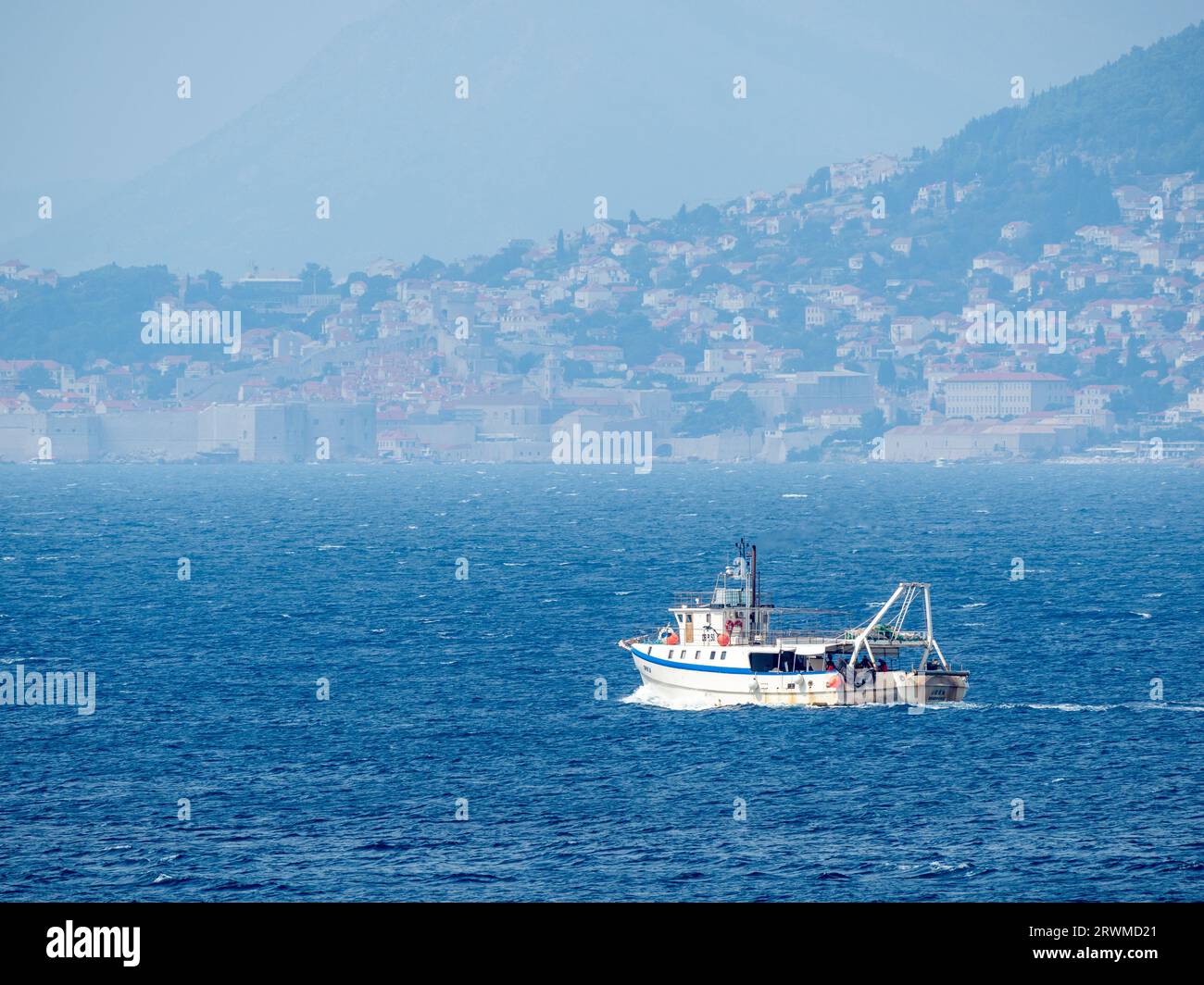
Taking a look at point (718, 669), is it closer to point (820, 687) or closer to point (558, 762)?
point (820, 687)

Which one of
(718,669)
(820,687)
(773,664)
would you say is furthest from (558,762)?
(820,687)

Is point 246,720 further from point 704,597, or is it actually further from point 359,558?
point 359,558

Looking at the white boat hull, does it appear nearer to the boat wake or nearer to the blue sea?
the boat wake

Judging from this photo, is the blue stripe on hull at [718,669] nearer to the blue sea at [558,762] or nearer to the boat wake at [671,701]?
the boat wake at [671,701]

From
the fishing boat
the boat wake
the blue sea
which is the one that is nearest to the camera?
the blue sea

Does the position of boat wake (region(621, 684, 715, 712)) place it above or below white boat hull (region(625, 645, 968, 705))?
below

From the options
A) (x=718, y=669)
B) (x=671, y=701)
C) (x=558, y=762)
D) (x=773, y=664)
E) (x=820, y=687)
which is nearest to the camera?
(x=558, y=762)

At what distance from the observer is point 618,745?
223 ft

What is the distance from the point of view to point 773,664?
77.6m

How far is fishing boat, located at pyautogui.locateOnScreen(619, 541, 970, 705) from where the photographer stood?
252 feet

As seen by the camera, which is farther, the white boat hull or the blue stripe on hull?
the blue stripe on hull

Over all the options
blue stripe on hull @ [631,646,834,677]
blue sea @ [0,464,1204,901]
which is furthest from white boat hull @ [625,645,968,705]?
blue sea @ [0,464,1204,901]

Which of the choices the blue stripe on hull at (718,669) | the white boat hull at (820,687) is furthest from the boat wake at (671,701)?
the blue stripe on hull at (718,669)

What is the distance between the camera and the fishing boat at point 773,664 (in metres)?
76.7
